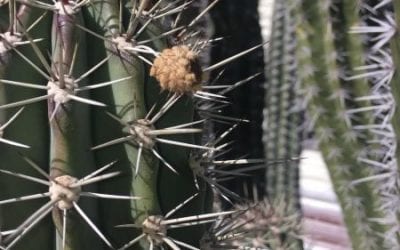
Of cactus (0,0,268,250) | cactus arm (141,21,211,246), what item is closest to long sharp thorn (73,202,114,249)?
cactus (0,0,268,250)

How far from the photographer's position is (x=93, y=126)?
1.10 meters

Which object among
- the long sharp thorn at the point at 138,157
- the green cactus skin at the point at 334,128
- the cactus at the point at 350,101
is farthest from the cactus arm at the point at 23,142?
the green cactus skin at the point at 334,128

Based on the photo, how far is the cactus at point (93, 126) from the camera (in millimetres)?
1049

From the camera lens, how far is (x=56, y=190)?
1035 millimetres

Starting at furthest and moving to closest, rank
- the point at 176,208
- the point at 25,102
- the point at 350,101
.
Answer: the point at 350,101, the point at 176,208, the point at 25,102

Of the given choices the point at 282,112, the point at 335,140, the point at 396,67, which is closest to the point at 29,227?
the point at 396,67

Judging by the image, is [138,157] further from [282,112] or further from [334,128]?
[282,112]

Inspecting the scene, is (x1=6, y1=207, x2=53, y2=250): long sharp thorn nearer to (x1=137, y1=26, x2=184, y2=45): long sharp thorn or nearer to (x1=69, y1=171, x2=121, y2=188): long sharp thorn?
(x1=69, y1=171, x2=121, y2=188): long sharp thorn

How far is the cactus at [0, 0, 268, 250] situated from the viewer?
1.05 meters

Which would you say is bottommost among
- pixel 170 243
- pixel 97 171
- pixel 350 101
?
pixel 170 243

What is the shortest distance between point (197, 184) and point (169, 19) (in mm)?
260

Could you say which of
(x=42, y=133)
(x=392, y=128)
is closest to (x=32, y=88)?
(x=42, y=133)

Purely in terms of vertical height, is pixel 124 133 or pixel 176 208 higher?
pixel 124 133

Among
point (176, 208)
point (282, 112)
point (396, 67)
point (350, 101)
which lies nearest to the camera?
point (176, 208)
